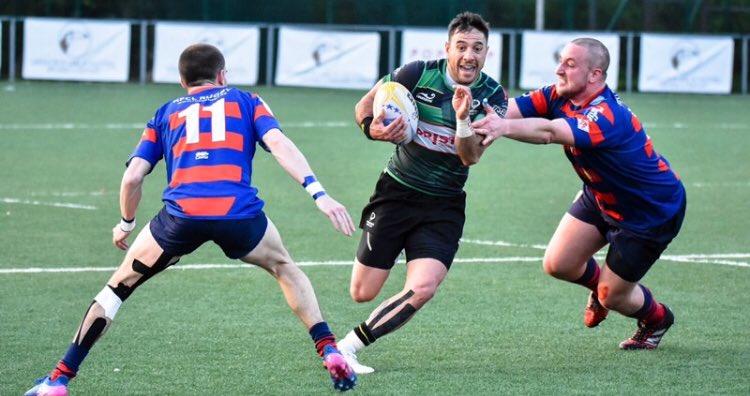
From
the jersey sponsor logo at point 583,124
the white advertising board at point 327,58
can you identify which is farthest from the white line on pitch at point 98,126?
the jersey sponsor logo at point 583,124

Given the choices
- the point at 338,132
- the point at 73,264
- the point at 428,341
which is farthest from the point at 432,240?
the point at 338,132

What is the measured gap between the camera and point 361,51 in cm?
3117

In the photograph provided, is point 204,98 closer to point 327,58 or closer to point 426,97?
point 426,97

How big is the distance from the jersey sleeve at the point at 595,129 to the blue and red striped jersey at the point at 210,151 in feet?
5.38

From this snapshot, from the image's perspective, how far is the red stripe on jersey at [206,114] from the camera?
22.0 feet

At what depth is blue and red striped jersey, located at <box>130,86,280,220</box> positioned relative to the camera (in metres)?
6.64

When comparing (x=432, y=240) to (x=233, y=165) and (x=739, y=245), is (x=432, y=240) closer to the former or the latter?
(x=233, y=165)

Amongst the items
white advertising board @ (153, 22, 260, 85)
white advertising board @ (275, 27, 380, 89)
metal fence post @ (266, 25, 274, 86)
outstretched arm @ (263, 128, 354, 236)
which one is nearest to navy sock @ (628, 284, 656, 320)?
outstretched arm @ (263, 128, 354, 236)

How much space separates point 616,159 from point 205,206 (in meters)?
2.34

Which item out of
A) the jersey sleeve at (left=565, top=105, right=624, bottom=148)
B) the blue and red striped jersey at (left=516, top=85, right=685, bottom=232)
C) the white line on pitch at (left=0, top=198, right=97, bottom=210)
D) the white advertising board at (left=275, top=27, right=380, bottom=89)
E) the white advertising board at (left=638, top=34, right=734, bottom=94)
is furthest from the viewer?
the white advertising board at (left=638, top=34, right=734, bottom=94)

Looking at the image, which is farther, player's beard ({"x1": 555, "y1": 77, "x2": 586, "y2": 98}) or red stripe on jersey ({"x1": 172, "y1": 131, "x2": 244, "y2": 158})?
player's beard ({"x1": 555, "y1": 77, "x2": 586, "y2": 98})

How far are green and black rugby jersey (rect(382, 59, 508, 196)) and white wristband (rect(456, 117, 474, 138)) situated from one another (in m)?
0.49

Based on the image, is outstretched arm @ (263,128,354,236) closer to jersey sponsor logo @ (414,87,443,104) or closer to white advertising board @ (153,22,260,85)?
jersey sponsor logo @ (414,87,443,104)

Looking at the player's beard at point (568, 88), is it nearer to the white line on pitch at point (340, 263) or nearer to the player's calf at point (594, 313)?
the player's calf at point (594, 313)
